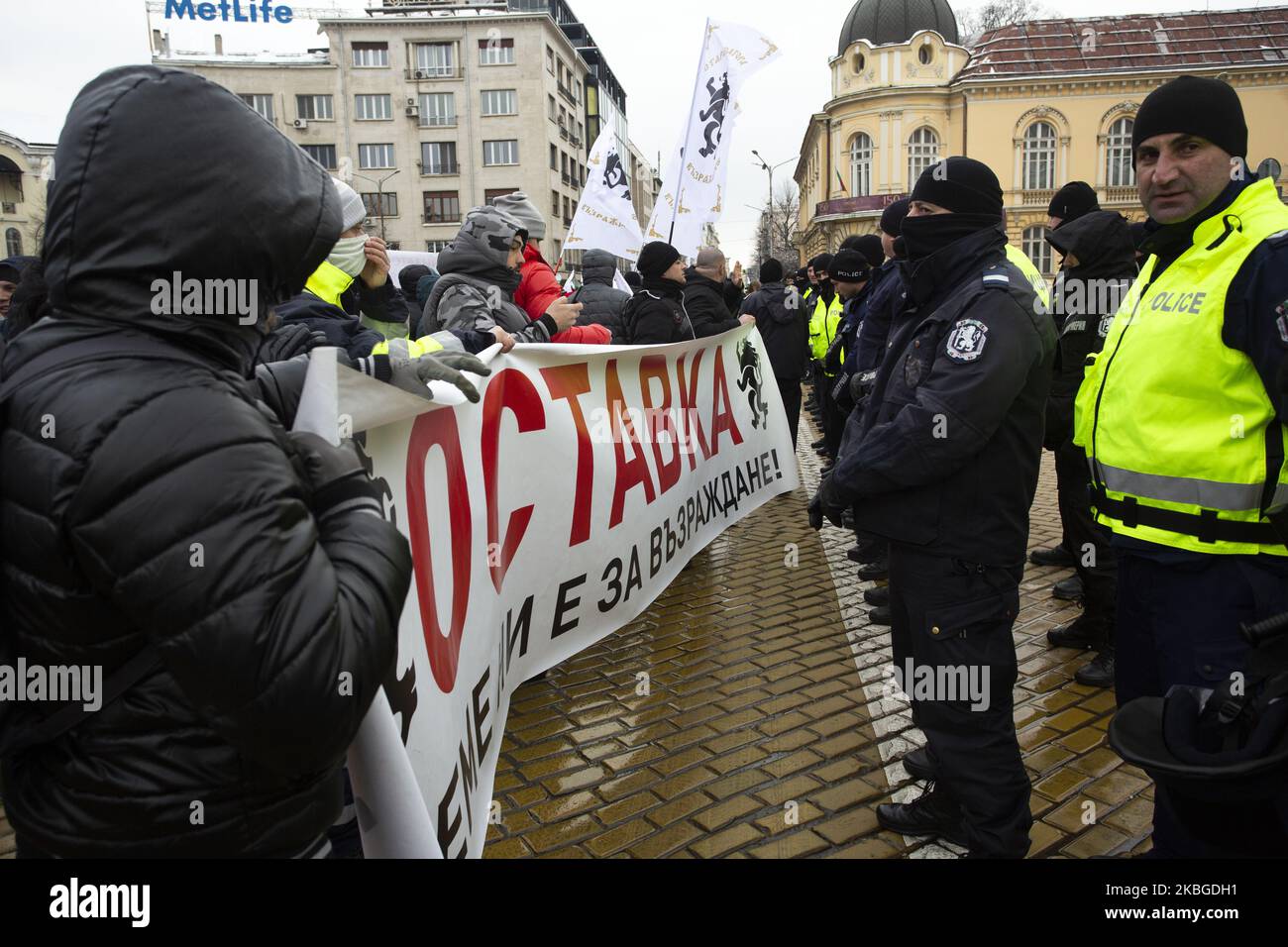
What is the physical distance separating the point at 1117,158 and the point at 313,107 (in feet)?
170

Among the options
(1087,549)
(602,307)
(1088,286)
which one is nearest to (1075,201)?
(1088,286)

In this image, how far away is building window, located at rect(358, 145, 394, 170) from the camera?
2410 inches

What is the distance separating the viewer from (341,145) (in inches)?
2402

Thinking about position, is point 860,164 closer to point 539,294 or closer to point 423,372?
point 539,294

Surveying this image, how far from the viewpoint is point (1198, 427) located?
2393 mm

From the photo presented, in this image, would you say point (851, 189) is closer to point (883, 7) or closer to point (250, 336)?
point (883, 7)

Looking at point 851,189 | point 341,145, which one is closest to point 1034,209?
point 851,189

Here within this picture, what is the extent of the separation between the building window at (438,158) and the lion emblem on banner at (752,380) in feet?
196

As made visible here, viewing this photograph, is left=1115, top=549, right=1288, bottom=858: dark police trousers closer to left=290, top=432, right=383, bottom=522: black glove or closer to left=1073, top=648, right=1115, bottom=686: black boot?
left=1073, top=648, right=1115, bottom=686: black boot

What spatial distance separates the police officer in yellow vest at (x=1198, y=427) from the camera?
7.35ft

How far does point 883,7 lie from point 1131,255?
6061cm

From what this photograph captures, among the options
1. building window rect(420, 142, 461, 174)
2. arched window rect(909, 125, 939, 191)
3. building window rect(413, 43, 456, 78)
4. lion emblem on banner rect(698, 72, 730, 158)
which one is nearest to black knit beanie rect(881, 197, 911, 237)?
lion emblem on banner rect(698, 72, 730, 158)

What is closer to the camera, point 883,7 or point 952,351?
point 952,351

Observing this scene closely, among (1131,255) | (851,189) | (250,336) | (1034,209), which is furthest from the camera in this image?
(851,189)
